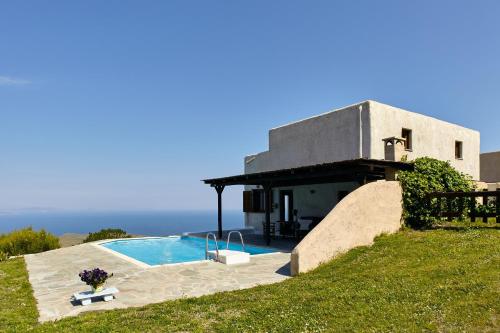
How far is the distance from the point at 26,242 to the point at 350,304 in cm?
1651

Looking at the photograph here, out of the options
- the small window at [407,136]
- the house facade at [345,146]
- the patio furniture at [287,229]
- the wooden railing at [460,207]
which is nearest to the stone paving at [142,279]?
the house facade at [345,146]

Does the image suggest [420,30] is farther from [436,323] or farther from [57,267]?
[57,267]

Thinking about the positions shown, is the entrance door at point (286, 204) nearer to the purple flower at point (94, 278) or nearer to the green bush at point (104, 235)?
the green bush at point (104, 235)

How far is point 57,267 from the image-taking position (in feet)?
39.5

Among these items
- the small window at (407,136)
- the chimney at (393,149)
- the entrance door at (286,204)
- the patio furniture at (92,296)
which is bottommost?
the patio furniture at (92,296)

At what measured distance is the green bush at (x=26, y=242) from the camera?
53.5 feet

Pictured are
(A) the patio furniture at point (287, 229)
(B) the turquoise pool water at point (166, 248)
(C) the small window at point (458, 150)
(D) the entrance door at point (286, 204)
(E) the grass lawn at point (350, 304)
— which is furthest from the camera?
(D) the entrance door at point (286, 204)

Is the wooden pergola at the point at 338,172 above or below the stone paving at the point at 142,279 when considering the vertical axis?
above

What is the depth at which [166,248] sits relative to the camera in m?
18.2

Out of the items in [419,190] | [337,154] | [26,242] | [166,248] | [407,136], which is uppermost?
[407,136]

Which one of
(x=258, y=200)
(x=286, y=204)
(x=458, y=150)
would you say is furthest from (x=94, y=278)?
(x=458, y=150)

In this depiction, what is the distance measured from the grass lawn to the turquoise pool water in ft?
20.1

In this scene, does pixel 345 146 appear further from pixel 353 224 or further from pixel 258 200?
pixel 258 200

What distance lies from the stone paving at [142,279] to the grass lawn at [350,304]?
0.51 meters
